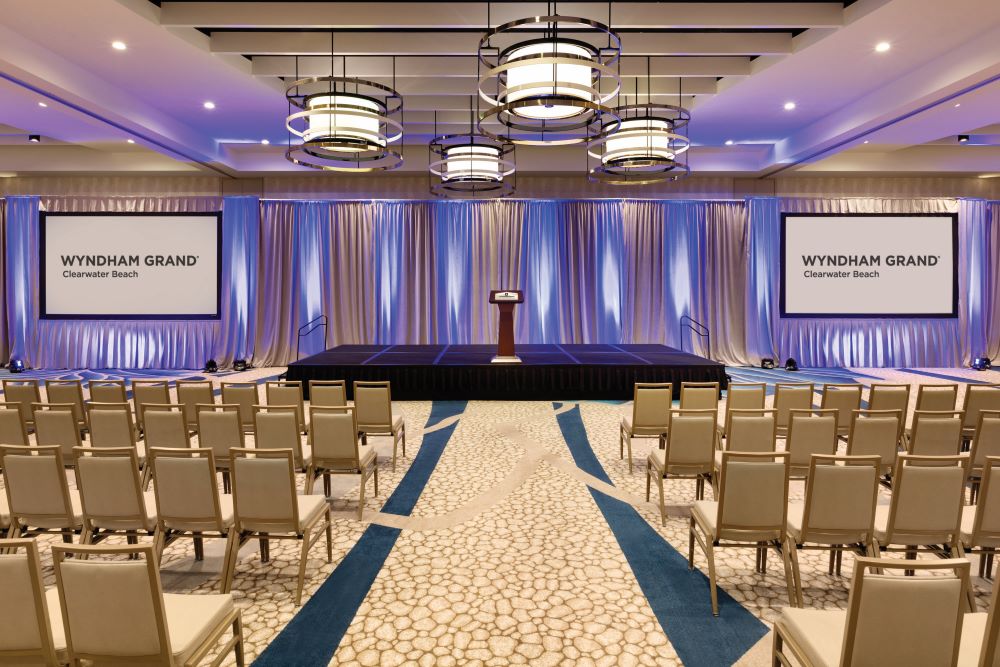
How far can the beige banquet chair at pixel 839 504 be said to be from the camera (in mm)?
2766

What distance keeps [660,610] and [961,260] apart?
14.2 m

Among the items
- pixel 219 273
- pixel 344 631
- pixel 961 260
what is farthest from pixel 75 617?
pixel 961 260

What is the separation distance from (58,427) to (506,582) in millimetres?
3670

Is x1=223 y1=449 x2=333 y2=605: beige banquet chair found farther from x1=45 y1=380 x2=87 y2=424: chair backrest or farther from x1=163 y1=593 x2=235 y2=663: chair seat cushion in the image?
x1=45 y1=380 x2=87 y2=424: chair backrest

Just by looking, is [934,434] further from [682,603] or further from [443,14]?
[443,14]

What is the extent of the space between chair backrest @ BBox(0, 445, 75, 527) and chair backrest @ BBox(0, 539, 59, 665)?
1.28 meters

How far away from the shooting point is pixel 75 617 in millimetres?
1850

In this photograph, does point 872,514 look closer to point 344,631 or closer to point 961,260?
point 344,631

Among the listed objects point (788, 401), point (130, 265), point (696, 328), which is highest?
point (130, 265)

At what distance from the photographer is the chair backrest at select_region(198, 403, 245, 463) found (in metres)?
4.17

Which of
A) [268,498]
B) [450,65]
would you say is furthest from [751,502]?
[450,65]

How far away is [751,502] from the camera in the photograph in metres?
2.91

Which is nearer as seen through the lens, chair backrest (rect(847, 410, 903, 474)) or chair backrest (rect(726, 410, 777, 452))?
chair backrest (rect(847, 410, 903, 474))

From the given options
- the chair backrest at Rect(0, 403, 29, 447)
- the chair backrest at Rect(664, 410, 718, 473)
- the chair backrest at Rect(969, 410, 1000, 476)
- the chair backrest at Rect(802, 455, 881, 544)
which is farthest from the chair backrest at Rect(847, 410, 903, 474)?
the chair backrest at Rect(0, 403, 29, 447)
